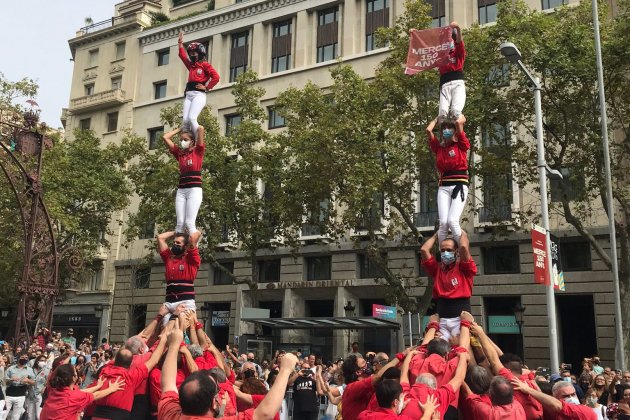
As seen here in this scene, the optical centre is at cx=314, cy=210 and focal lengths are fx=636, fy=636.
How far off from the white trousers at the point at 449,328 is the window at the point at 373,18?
30.7 metres

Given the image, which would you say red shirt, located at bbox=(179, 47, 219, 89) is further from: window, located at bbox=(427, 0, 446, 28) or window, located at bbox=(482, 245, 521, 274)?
window, located at bbox=(427, 0, 446, 28)

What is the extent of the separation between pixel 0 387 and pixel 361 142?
1574cm

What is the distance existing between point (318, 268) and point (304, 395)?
908 inches

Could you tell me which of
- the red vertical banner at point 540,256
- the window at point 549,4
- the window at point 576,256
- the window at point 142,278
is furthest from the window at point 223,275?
the red vertical banner at point 540,256

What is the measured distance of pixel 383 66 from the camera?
86.4 ft

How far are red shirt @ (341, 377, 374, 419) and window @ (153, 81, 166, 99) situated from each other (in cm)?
4202

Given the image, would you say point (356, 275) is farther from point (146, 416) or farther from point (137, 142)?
point (146, 416)

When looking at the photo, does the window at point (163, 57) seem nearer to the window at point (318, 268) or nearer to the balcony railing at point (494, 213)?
the window at point (318, 268)

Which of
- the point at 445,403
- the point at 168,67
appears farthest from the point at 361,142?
the point at 168,67

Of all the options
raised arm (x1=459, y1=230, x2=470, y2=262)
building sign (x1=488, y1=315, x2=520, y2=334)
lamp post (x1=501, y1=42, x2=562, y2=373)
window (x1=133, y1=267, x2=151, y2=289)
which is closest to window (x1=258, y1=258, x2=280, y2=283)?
window (x1=133, y1=267, x2=151, y2=289)

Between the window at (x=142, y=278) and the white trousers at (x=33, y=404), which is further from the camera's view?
the window at (x=142, y=278)

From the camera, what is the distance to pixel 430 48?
10.7 meters

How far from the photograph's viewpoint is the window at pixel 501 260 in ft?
100

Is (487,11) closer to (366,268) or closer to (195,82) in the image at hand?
(366,268)
